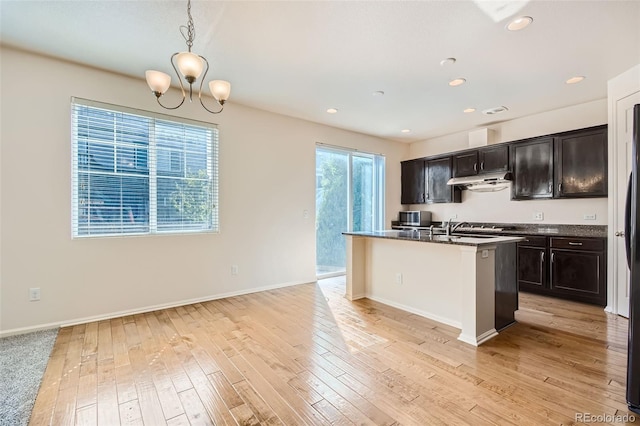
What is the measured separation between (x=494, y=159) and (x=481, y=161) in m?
0.22

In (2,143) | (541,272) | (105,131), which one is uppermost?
(105,131)

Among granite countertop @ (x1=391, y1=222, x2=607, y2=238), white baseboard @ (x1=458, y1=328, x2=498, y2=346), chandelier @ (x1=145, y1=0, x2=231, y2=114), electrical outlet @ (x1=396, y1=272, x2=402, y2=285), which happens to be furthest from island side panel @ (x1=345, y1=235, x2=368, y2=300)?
chandelier @ (x1=145, y1=0, x2=231, y2=114)

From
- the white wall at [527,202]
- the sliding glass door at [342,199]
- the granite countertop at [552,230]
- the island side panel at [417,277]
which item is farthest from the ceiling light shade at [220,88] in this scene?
the white wall at [527,202]

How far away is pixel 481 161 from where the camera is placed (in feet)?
17.0

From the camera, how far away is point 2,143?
2830 millimetres

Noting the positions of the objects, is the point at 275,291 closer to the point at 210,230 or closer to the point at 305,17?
the point at 210,230

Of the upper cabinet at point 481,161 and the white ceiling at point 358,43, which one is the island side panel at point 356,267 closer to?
the white ceiling at point 358,43

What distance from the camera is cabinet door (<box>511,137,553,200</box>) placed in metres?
4.35

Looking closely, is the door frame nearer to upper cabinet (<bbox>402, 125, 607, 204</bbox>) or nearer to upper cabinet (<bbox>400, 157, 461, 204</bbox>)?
upper cabinet (<bbox>402, 125, 607, 204</bbox>)

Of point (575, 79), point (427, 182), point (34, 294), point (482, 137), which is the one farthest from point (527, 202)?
point (34, 294)

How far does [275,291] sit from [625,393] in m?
3.74

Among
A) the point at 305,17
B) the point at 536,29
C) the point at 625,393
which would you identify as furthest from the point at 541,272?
the point at 305,17

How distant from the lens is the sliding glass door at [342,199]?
5.40 metres
